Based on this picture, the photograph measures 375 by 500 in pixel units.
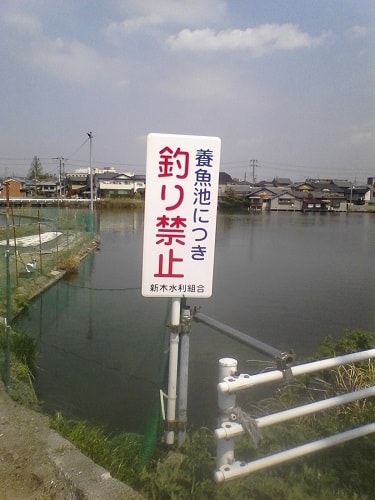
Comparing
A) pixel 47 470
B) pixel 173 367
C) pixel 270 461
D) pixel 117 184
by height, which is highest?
pixel 117 184

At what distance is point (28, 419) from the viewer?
251 cm

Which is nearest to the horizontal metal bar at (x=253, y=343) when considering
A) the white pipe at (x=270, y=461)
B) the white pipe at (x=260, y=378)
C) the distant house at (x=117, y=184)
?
the white pipe at (x=260, y=378)

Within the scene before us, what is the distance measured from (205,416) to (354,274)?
394 inches

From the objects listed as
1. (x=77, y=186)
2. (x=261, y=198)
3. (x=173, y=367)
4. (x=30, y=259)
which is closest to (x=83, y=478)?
(x=173, y=367)

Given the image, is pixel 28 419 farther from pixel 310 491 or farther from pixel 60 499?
pixel 310 491

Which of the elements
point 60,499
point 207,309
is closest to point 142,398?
point 60,499

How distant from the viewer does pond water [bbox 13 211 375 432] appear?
174 inches

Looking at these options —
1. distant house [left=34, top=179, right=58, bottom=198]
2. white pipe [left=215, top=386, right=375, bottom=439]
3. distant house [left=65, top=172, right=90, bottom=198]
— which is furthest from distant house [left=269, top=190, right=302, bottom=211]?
white pipe [left=215, top=386, right=375, bottom=439]

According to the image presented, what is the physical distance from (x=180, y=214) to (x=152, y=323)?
16.7ft

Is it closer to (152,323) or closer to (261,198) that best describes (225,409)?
(152,323)

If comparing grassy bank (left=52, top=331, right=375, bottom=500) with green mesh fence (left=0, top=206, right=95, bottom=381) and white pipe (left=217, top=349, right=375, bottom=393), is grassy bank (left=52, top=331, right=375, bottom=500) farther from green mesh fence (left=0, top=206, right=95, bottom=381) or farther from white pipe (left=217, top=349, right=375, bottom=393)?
green mesh fence (left=0, top=206, right=95, bottom=381)

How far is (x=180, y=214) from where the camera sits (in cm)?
Result: 210

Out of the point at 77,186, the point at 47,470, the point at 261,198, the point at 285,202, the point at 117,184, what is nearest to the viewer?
the point at 47,470

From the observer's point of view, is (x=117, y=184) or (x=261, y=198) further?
(x=261, y=198)
